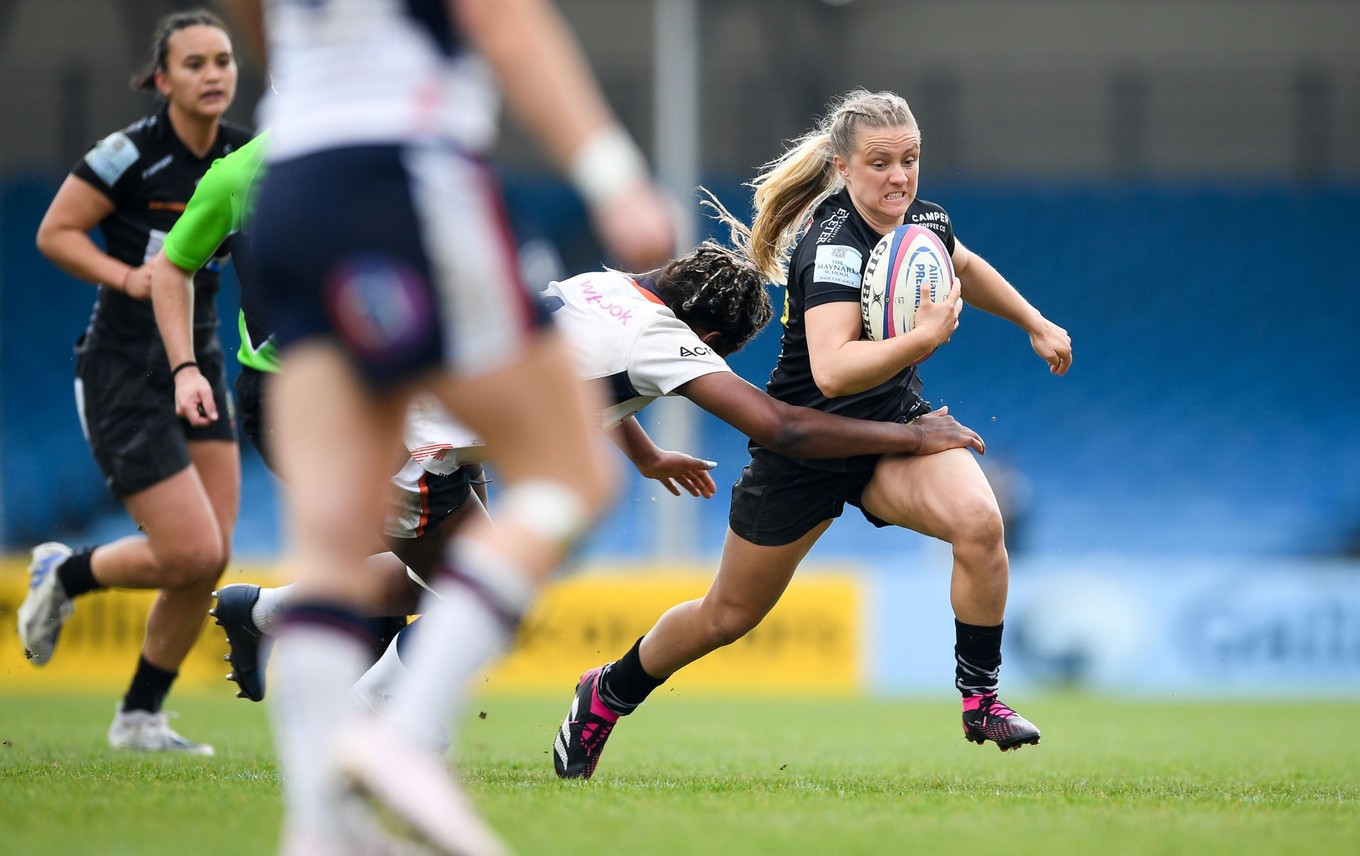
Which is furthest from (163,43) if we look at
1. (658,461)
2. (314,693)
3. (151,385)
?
(314,693)

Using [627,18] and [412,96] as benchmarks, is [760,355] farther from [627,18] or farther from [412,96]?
[412,96]

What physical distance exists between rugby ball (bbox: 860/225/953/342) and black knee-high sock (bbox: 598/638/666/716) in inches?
50.7

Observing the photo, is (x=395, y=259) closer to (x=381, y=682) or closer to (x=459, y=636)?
(x=459, y=636)

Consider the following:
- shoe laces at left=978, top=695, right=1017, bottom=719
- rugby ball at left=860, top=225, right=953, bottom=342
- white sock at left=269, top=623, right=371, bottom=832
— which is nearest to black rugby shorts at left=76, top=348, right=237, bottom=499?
rugby ball at left=860, top=225, right=953, bottom=342

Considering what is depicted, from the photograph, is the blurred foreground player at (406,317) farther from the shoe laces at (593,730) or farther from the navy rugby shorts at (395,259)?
the shoe laces at (593,730)

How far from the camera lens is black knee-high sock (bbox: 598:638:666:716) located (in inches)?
195

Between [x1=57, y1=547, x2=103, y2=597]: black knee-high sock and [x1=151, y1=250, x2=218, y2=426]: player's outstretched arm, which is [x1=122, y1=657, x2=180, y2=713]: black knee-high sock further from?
[x1=151, y1=250, x2=218, y2=426]: player's outstretched arm

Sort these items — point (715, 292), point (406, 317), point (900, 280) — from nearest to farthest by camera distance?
point (406, 317) < point (900, 280) < point (715, 292)

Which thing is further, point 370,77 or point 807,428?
point 807,428

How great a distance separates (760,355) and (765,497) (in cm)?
1415

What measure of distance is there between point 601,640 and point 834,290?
7801 mm

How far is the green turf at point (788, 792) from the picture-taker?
3250mm

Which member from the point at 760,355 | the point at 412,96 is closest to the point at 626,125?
the point at 760,355

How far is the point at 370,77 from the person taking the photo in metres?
2.47
